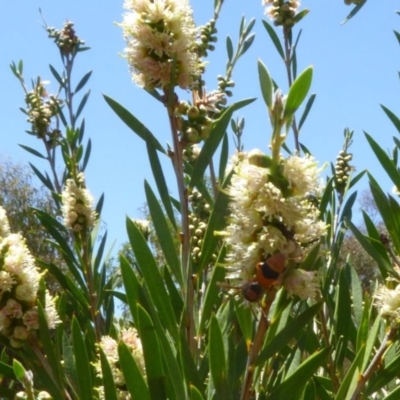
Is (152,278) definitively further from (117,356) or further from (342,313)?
(342,313)

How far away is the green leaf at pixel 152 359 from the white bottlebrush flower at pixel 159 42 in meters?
0.48

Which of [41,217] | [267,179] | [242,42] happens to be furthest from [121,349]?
[242,42]

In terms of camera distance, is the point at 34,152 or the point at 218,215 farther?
the point at 34,152

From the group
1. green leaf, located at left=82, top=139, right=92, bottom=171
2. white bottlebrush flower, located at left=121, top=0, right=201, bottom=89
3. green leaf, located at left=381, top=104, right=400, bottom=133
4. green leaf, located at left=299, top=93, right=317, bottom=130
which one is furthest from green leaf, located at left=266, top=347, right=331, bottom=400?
green leaf, located at left=82, top=139, right=92, bottom=171

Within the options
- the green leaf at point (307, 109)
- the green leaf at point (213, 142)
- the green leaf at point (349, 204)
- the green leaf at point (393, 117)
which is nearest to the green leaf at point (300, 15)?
the green leaf at point (307, 109)

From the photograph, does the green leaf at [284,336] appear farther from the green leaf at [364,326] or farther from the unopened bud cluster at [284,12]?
the unopened bud cluster at [284,12]

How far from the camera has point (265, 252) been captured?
3.46 feet

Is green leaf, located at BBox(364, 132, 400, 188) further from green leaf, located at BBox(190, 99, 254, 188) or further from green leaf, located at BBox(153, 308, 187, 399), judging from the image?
green leaf, located at BBox(153, 308, 187, 399)

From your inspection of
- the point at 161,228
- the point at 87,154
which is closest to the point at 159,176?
the point at 161,228

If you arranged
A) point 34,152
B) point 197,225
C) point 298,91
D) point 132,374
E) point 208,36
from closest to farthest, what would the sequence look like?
point 298,91 < point 132,374 < point 197,225 < point 208,36 < point 34,152

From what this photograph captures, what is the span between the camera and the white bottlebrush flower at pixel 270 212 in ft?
3.43

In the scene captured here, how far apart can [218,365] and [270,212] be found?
285 mm

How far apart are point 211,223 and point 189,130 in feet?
0.73

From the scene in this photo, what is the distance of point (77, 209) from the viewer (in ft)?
7.87
